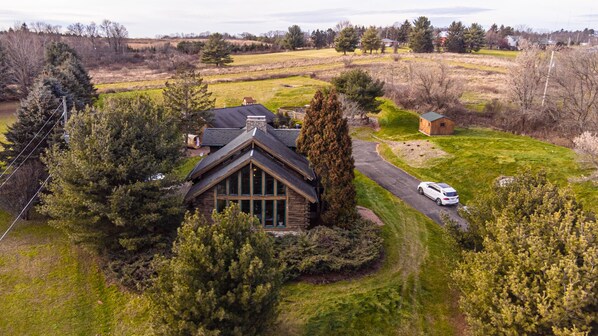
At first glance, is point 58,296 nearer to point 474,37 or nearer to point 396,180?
point 396,180

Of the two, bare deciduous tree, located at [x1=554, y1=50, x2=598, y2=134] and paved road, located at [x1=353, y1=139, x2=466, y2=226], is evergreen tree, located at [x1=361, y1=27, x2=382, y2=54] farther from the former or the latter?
paved road, located at [x1=353, y1=139, x2=466, y2=226]

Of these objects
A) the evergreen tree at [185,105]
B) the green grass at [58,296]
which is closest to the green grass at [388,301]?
the green grass at [58,296]

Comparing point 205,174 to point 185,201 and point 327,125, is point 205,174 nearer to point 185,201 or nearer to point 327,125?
point 185,201

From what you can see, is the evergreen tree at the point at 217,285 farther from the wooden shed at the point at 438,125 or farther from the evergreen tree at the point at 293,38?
the evergreen tree at the point at 293,38

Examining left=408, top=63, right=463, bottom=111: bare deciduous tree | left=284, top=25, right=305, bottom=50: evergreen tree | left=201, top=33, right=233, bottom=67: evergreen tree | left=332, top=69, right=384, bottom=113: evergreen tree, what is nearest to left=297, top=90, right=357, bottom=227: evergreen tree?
left=332, top=69, right=384, bottom=113: evergreen tree

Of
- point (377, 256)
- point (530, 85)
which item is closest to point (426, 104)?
point (530, 85)

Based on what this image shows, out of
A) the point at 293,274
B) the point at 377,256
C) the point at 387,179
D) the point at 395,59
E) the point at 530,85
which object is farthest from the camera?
the point at 395,59
